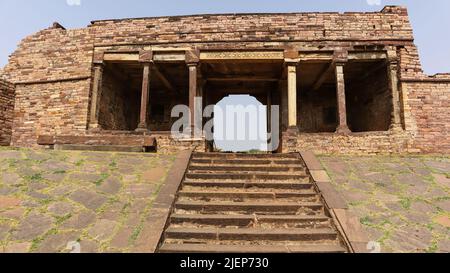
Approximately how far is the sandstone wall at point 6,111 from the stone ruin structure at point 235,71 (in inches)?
1.6

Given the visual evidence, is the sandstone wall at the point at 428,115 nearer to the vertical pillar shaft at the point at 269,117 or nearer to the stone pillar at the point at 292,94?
the stone pillar at the point at 292,94

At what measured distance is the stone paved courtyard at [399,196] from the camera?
12.9ft

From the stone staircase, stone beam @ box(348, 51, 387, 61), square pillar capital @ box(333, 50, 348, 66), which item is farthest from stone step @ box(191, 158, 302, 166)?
stone beam @ box(348, 51, 387, 61)

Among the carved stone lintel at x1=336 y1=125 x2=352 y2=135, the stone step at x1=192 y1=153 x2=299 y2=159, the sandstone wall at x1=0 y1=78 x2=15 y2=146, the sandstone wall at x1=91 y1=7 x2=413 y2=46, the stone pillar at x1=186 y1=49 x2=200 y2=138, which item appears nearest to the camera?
the stone step at x1=192 y1=153 x2=299 y2=159

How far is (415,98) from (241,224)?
31.3ft

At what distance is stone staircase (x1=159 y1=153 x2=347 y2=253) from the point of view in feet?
13.1

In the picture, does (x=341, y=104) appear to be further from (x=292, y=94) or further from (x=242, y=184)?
(x=242, y=184)

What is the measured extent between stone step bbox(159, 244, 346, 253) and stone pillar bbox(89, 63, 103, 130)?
28.4ft

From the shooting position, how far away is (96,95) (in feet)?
37.2

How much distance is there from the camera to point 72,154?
22.3ft

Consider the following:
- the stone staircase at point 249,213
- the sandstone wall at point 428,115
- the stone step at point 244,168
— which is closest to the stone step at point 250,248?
the stone staircase at point 249,213

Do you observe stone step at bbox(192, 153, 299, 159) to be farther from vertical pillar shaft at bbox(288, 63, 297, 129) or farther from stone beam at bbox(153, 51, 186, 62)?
stone beam at bbox(153, 51, 186, 62)

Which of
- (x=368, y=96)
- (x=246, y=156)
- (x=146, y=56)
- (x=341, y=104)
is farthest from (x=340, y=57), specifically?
(x=146, y=56)

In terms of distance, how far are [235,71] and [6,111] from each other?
32.6 feet
